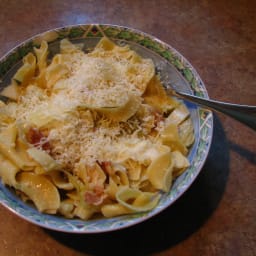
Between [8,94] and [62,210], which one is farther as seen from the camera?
[8,94]

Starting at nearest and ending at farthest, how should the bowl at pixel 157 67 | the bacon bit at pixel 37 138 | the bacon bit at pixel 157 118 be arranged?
the bowl at pixel 157 67, the bacon bit at pixel 37 138, the bacon bit at pixel 157 118

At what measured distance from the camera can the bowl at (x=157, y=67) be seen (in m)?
1.15

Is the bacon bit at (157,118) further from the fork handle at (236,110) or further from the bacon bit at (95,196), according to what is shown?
the bacon bit at (95,196)

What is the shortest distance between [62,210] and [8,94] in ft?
1.99

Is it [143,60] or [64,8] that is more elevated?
[64,8]

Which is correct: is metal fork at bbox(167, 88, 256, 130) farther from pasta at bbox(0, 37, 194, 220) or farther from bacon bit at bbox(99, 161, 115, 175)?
bacon bit at bbox(99, 161, 115, 175)

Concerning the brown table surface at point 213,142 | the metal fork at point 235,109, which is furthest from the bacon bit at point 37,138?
the metal fork at point 235,109

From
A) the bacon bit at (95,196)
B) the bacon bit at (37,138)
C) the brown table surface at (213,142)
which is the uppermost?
the bacon bit at (37,138)

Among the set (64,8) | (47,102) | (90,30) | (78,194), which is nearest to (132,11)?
(64,8)

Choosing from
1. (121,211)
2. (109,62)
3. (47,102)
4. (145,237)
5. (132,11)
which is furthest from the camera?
(132,11)

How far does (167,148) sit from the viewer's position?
136 centimetres

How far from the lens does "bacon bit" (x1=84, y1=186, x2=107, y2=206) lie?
1.21 metres

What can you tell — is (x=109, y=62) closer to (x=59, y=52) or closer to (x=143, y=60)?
(x=143, y=60)

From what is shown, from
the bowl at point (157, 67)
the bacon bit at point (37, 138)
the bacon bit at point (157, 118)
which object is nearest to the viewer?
the bowl at point (157, 67)
